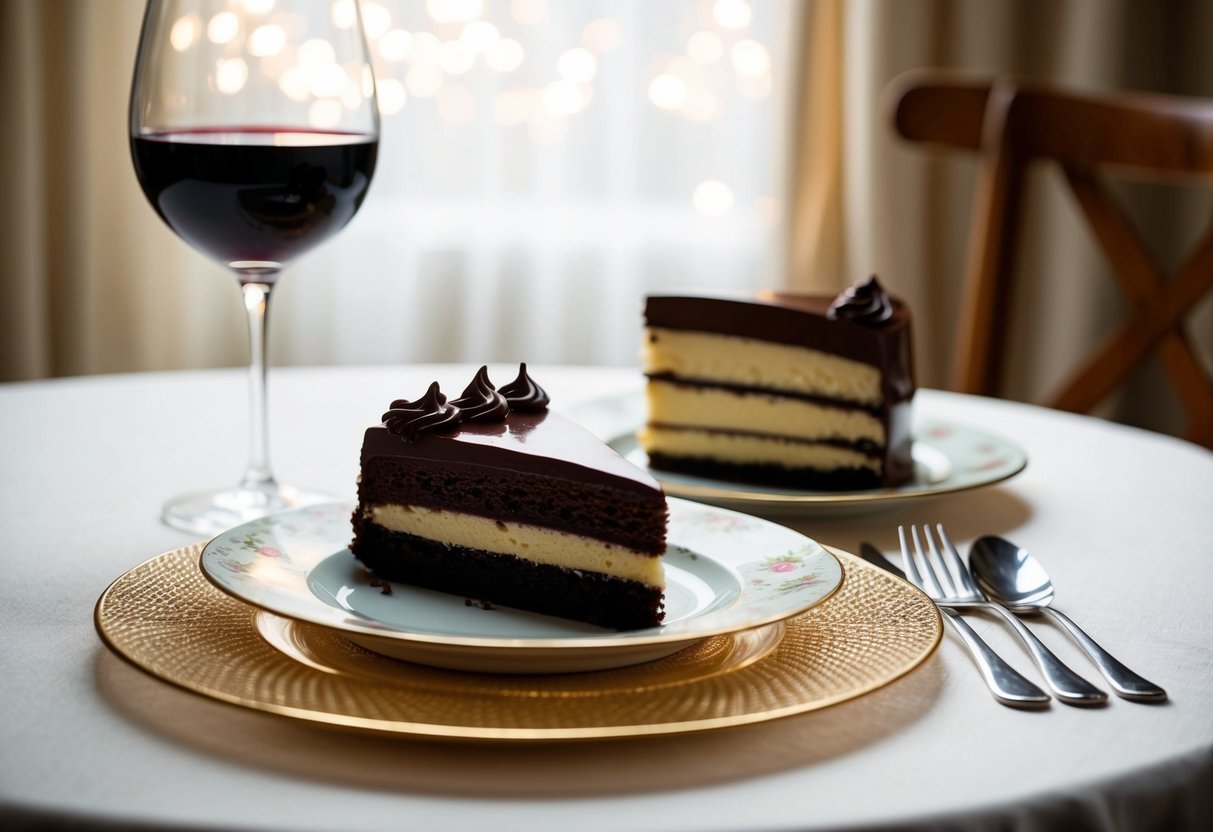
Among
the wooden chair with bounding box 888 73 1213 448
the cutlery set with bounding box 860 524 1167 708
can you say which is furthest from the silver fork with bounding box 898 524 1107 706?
the wooden chair with bounding box 888 73 1213 448

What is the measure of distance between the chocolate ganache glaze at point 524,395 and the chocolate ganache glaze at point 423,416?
5cm

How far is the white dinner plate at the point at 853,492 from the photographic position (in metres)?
1.03

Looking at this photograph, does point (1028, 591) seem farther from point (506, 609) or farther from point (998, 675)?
point (506, 609)

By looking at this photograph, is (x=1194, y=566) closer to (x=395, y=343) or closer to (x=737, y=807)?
(x=737, y=807)

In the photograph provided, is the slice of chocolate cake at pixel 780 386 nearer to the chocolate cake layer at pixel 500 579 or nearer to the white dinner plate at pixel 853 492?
the white dinner plate at pixel 853 492

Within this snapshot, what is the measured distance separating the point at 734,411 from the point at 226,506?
599 millimetres

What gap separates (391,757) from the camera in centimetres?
60

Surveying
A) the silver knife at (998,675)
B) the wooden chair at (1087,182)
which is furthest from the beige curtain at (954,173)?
the silver knife at (998,675)

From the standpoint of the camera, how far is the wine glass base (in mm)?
992

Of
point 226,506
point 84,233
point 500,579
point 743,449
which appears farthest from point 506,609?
point 84,233

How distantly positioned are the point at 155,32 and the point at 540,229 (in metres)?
2.45

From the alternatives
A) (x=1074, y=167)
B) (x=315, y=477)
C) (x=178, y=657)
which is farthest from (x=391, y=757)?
Answer: (x=1074, y=167)

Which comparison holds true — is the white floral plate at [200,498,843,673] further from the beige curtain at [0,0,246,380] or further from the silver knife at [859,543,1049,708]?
the beige curtain at [0,0,246,380]

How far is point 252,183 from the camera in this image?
1.03 meters
